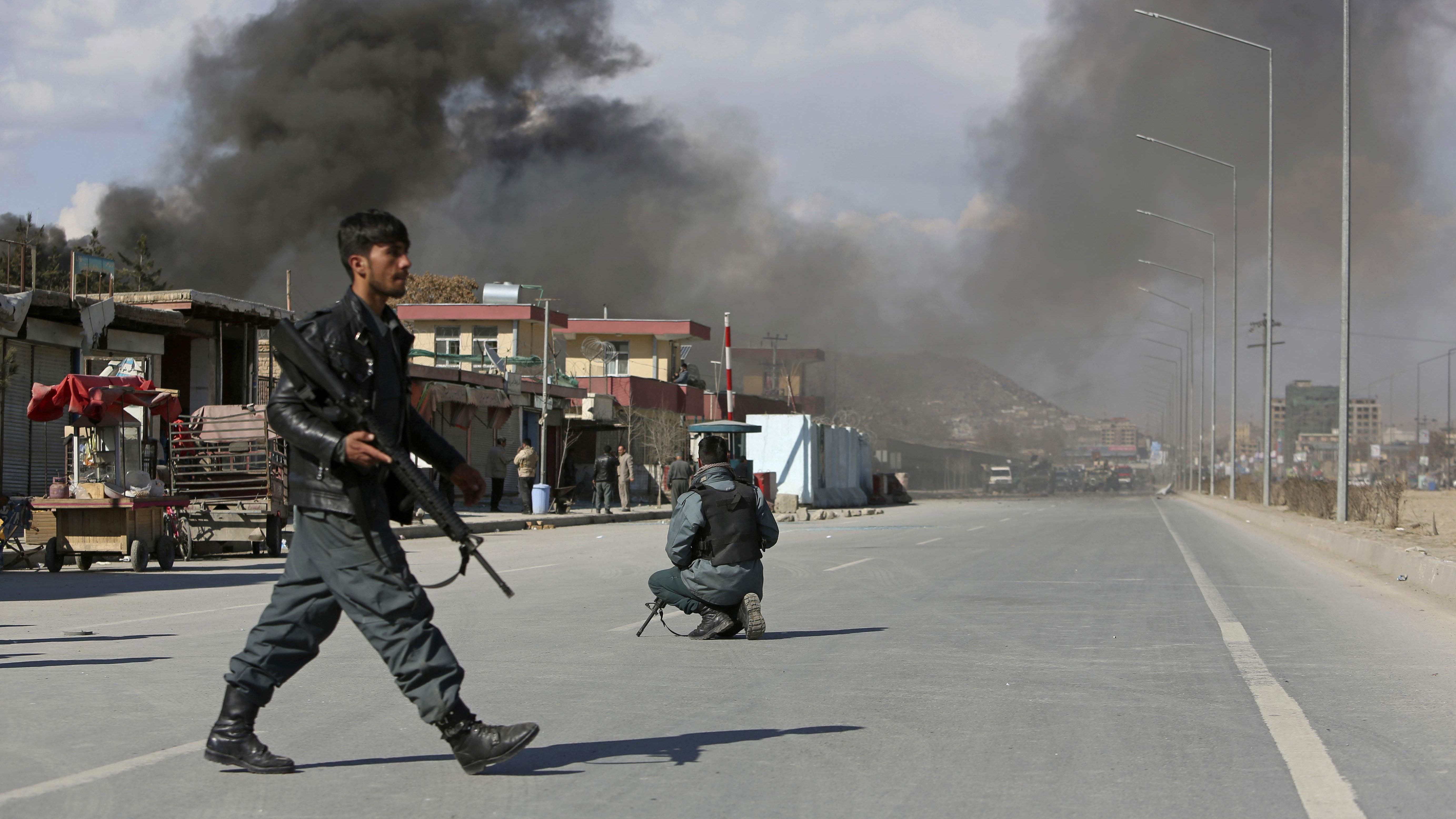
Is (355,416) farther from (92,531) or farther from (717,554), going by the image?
(92,531)

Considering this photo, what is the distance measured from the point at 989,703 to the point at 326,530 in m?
3.45

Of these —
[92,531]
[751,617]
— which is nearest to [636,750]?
[751,617]

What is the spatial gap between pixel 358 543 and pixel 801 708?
271 centimetres

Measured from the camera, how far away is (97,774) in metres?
5.10

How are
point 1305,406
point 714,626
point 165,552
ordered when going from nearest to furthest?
point 714,626, point 165,552, point 1305,406

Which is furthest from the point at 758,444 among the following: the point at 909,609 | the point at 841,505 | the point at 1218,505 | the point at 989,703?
the point at 989,703

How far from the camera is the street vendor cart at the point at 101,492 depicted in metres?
15.5

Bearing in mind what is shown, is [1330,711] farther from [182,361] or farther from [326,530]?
[182,361]

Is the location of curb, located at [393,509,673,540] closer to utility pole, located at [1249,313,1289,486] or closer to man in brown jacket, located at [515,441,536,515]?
man in brown jacket, located at [515,441,536,515]


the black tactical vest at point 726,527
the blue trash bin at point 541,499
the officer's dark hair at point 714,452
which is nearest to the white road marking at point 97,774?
the black tactical vest at point 726,527

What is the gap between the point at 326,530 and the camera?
4.75 metres

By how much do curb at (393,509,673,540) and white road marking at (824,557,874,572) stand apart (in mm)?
5713

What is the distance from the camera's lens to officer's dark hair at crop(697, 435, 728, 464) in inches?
374

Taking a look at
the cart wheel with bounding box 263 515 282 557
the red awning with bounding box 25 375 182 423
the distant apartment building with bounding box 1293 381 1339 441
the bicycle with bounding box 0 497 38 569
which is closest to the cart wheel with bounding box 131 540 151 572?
the bicycle with bounding box 0 497 38 569
